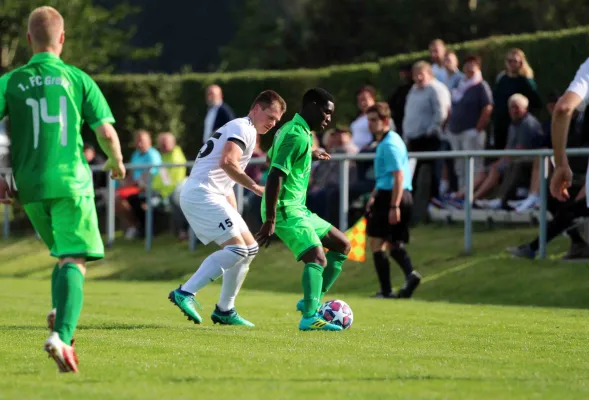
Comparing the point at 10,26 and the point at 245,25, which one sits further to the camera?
the point at 245,25

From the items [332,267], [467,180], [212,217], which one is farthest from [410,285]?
[212,217]

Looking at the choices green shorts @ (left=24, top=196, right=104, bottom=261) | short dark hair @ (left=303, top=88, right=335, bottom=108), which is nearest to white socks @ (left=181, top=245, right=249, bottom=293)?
short dark hair @ (left=303, top=88, right=335, bottom=108)

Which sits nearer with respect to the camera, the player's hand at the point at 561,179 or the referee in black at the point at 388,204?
the player's hand at the point at 561,179

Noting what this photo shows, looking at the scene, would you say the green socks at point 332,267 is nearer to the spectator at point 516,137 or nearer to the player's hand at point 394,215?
the player's hand at point 394,215

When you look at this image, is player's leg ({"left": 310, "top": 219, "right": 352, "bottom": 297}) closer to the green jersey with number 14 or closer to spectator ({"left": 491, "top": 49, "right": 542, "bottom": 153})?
the green jersey with number 14

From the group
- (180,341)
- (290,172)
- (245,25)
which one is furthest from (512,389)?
(245,25)

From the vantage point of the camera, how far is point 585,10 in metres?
33.7

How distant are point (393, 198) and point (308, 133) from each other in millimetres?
4037

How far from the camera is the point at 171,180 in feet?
69.7

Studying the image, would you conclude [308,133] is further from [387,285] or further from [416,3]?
[416,3]

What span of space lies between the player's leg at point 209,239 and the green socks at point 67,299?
3324mm

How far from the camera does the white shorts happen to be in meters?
11.0

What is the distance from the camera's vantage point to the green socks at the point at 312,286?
1055cm

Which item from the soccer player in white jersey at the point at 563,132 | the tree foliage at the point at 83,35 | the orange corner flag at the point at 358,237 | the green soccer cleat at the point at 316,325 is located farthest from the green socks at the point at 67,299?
the tree foliage at the point at 83,35
